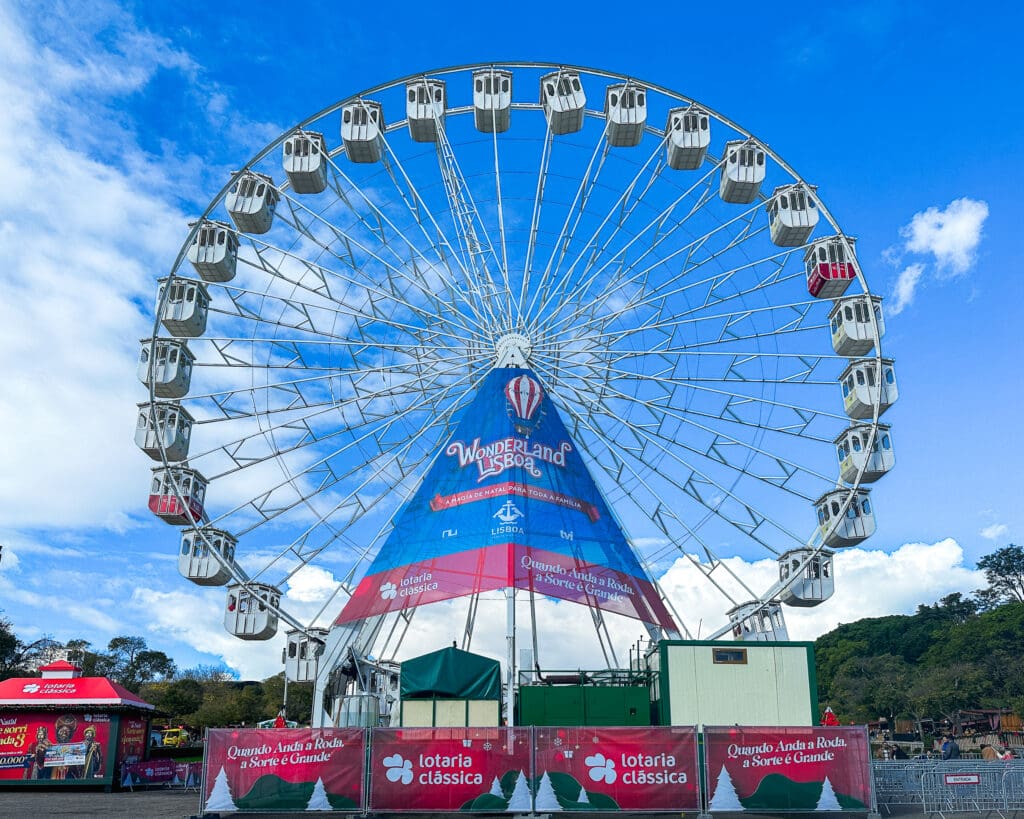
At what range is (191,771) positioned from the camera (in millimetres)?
30703

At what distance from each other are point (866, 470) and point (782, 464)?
6.71ft

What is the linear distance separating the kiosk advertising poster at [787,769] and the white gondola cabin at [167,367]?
1755 centimetres

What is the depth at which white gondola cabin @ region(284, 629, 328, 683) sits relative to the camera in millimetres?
23766

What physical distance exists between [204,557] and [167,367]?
5.09 m

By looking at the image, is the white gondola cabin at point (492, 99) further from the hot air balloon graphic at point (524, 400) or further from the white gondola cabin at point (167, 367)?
the white gondola cabin at point (167, 367)

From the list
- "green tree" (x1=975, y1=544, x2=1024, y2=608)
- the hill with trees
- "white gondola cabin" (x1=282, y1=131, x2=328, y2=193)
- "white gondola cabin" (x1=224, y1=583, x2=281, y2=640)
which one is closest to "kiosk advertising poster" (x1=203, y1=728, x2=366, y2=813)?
"white gondola cabin" (x1=224, y1=583, x2=281, y2=640)

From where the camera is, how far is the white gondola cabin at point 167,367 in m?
25.2

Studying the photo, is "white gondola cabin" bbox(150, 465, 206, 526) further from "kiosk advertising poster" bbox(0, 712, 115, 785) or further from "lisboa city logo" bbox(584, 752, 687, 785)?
"lisboa city logo" bbox(584, 752, 687, 785)

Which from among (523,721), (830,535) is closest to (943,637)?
(830,535)

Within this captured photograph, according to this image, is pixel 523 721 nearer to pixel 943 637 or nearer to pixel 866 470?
pixel 866 470

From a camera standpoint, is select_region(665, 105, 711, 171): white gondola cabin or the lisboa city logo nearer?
the lisboa city logo

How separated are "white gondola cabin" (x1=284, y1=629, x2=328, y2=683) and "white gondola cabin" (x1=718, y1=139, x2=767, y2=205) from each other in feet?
51.7

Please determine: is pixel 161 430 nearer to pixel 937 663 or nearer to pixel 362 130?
pixel 362 130

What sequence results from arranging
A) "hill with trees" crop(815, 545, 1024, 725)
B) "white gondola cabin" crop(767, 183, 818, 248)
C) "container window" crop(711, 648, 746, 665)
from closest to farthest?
"container window" crop(711, 648, 746, 665) < "white gondola cabin" crop(767, 183, 818, 248) < "hill with trees" crop(815, 545, 1024, 725)
